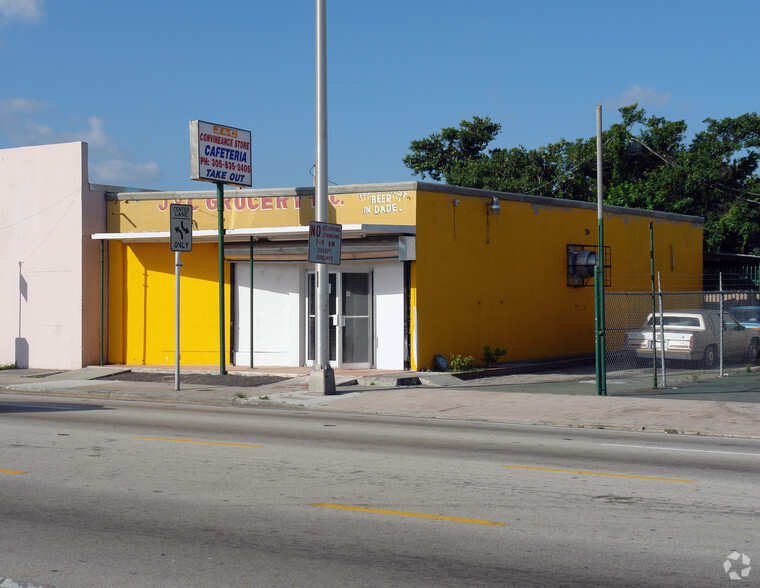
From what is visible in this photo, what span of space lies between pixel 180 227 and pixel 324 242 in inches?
135

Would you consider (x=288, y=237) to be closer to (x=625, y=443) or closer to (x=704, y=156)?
(x=625, y=443)

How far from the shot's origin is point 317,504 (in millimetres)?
7625

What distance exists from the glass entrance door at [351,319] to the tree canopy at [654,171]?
69.1ft

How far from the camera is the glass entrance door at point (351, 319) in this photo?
2155 centimetres

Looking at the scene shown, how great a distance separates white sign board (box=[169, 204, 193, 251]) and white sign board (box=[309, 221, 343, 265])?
314 cm

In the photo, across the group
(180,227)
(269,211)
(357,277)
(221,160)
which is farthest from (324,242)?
(269,211)

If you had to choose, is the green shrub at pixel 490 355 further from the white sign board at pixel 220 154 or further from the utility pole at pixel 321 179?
the white sign board at pixel 220 154

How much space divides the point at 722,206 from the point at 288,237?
2503 centimetres

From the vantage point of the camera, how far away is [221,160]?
68.5ft

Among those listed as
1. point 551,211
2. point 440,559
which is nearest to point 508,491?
point 440,559

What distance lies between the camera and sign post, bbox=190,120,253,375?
20203 mm

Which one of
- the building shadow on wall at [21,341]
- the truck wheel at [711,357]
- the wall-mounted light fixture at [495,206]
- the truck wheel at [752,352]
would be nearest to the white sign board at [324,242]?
the wall-mounted light fixture at [495,206]

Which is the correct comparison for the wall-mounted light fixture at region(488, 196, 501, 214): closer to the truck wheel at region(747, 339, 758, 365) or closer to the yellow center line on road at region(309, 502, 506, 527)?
the truck wheel at region(747, 339, 758, 365)

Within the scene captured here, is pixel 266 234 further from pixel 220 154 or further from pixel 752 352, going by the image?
pixel 752 352
